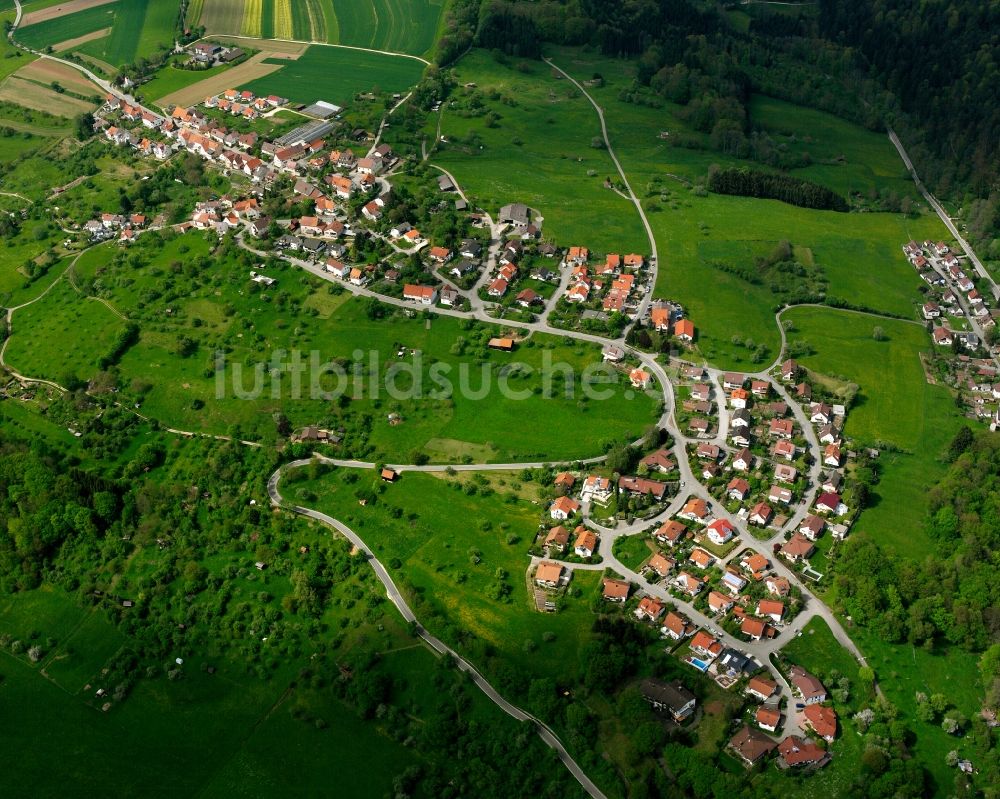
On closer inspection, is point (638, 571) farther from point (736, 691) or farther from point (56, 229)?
point (56, 229)

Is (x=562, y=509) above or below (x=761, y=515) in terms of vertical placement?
below

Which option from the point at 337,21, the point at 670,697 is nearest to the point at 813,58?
the point at 337,21

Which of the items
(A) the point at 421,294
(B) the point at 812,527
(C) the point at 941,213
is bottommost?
(B) the point at 812,527

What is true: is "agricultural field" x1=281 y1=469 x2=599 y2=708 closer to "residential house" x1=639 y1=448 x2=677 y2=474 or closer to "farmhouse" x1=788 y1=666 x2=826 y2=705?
"residential house" x1=639 y1=448 x2=677 y2=474

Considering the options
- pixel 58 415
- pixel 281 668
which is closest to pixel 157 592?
pixel 281 668

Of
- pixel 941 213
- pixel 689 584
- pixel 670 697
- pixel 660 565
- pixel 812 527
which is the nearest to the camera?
pixel 670 697

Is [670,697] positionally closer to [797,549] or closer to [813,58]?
[797,549]
